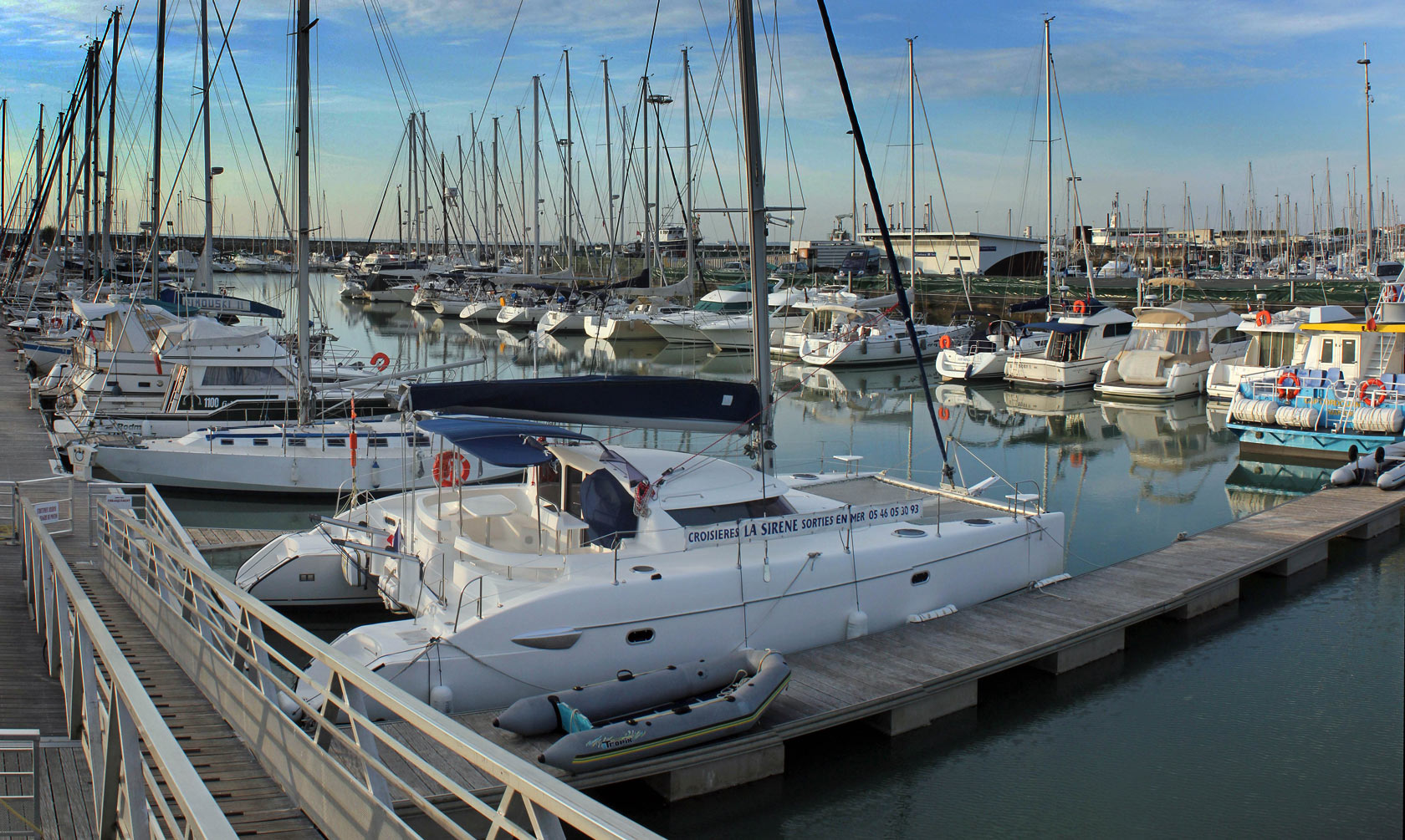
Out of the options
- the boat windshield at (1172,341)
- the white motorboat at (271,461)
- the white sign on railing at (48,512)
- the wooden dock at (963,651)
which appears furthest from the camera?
the boat windshield at (1172,341)

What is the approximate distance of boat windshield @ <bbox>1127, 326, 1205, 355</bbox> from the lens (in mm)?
33906

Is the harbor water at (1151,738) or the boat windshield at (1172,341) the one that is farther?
the boat windshield at (1172,341)

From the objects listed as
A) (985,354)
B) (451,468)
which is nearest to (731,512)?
(451,468)

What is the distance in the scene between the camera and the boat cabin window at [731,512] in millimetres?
11078

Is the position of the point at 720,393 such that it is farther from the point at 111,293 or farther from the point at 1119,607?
the point at 111,293

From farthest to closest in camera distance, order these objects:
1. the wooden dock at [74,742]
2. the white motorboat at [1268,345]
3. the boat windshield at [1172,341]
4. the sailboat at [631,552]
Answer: the boat windshield at [1172,341], the white motorboat at [1268,345], the sailboat at [631,552], the wooden dock at [74,742]

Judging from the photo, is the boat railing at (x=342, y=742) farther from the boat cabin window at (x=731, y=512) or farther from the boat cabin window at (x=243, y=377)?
the boat cabin window at (x=243, y=377)

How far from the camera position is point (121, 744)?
14.1 feet

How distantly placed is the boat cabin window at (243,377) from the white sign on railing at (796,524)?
1605 centimetres

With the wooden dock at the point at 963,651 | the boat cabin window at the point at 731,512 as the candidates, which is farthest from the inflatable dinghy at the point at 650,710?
the boat cabin window at the point at 731,512

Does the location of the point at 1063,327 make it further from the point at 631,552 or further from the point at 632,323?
the point at 631,552

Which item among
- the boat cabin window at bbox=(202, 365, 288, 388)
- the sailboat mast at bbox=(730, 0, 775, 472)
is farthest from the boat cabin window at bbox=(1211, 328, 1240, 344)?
the boat cabin window at bbox=(202, 365, 288, 388)

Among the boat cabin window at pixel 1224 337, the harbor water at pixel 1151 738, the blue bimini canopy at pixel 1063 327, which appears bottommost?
the harbor water at pixel 1151 738

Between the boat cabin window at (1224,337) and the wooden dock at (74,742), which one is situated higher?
the boat cabin window at (1224,337)
